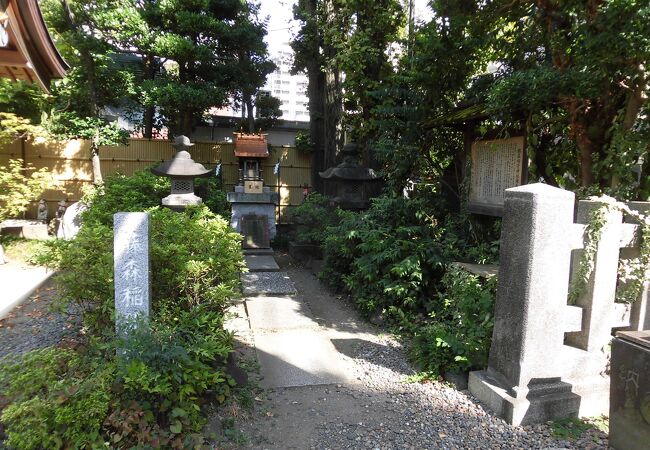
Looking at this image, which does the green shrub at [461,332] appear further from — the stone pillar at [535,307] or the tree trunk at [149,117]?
the tree trunk at [149,117]

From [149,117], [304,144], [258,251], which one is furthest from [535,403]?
[149,117]

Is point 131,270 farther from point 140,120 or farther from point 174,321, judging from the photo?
point 140,120

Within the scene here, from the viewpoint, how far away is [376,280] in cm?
590

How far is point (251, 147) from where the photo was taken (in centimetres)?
1099

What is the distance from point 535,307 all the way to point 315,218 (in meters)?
6.26

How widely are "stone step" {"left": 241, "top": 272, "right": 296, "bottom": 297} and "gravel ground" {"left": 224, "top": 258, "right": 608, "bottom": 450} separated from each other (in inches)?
109

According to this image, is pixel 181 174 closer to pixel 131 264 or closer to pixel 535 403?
pixel 131 264

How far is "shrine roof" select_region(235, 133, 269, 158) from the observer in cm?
1087

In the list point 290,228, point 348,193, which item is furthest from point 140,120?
point 348,193

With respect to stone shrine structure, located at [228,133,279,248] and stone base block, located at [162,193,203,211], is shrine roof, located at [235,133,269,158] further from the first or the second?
stone base block, located at [162,193,203,211]

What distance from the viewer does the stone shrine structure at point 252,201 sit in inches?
393

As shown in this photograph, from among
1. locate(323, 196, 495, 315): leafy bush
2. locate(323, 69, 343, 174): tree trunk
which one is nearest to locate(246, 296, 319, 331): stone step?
locate(323, 196, 495, 315): leafy bush

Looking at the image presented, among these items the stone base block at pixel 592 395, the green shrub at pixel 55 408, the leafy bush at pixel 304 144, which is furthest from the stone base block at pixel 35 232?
the stone base block at pixel 592 395

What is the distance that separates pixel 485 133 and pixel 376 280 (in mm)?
2731
